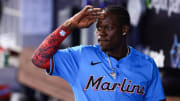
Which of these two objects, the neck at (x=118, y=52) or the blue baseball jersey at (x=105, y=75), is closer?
the blue baseball jersey at (x=105, y=75)

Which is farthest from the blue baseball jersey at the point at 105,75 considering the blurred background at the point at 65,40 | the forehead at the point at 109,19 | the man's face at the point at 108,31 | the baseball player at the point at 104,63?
the blurred background at the point at 65,40

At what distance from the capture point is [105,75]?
1979mm

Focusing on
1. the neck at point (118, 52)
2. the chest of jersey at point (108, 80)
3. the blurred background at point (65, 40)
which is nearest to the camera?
the chest of jersey at point (108, 80)

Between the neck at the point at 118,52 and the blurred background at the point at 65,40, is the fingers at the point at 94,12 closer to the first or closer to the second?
the neck at the point at 118,52

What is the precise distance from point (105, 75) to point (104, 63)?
0.10 m

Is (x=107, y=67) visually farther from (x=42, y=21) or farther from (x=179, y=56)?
(x=42, y=21)

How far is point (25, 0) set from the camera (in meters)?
6.99

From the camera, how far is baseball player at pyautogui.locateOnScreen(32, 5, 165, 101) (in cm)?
196

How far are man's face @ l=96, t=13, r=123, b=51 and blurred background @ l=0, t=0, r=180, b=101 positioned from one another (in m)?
1.22

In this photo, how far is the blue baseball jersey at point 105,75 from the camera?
195cm

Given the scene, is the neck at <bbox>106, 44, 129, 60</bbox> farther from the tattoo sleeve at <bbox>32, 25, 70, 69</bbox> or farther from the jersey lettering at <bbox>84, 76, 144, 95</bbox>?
the tattoo sleeve at <bbox>32, 25, 70, 69</bbox>

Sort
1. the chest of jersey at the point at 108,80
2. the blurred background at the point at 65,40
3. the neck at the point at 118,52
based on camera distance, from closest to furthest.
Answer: the chest of jersey at the point at 108,80 < the neck at the point at 118,52 < the blurred background at the point at 65,40

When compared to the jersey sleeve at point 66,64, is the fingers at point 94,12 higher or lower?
higher

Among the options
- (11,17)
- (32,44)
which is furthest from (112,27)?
(11,17)
